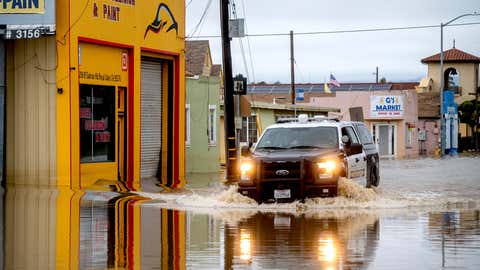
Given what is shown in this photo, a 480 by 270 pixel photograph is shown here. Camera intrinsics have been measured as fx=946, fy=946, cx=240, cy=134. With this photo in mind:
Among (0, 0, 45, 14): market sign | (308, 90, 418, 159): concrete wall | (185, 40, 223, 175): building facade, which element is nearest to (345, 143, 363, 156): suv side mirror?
(0, 0, 45, 14): market sign

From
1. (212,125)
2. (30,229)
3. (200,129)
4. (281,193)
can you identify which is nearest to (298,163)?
(281,193)

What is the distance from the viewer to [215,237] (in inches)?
583

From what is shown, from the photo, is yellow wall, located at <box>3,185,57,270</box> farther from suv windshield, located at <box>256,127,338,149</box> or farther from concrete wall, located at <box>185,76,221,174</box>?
concrete wall, located at <box>185,76,221,174</box>

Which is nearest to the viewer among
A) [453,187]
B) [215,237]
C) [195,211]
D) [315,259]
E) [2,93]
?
[315,259]

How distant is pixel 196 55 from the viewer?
224 ft

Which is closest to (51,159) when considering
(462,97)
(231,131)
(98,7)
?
(98,7)

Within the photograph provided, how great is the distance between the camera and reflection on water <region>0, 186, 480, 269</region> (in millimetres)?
12070

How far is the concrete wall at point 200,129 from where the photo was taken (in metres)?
36.2

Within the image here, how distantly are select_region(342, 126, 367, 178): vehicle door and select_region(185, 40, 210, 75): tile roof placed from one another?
4254 cm

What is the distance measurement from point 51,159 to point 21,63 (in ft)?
9.44

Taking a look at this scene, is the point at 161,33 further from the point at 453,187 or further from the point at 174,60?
the point at 453,187

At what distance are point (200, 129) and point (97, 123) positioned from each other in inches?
396

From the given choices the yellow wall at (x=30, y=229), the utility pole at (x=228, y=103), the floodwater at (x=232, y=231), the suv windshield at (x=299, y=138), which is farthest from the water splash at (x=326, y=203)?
the utility pole at (x=228, y=103)

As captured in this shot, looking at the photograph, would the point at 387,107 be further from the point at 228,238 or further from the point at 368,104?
the point at 228,238
